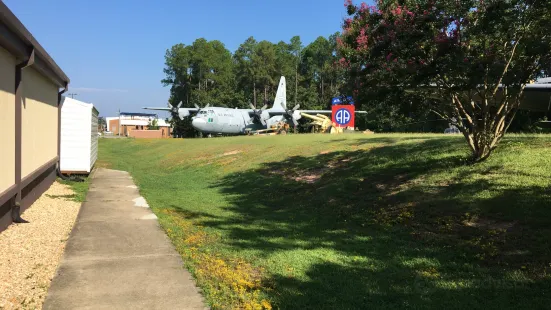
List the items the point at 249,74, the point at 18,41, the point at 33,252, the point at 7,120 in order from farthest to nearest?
1. the point at 249,74
2. the point at 18,41
3. the point at 7,120
4. the point at 33,252

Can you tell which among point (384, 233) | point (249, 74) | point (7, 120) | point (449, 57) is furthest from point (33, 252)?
point (249, 74)

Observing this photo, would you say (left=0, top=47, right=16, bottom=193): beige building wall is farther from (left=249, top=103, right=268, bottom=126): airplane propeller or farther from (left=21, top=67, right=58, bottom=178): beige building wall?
(left=249, top=103, right=268, bottom=126): airplane propeller

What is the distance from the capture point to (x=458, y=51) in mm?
7848

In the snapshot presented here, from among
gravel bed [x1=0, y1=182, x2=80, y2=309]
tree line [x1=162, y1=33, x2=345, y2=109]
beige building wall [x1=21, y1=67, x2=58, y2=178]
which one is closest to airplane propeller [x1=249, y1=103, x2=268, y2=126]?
tree line [x1=162, y1=33, x2=345, y2=109]

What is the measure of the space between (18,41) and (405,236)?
733cm

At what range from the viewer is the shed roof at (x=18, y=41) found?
5.90 meters

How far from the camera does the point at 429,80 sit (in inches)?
330

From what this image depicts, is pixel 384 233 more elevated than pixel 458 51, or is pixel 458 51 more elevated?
pixel 458 51

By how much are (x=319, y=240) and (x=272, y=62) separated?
7133cm

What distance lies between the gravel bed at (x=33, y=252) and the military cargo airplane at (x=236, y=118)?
32655 millimetres

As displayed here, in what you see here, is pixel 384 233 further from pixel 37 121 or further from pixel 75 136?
pixel 75 136

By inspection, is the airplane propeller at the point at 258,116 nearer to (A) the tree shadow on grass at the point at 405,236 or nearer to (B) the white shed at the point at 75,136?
(B) the white shed at the point at 75,136

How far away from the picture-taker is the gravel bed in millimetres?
4418

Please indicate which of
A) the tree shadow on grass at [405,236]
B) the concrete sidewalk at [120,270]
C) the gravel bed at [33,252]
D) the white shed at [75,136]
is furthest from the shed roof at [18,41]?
the tree shadow on grass at [405,236]
